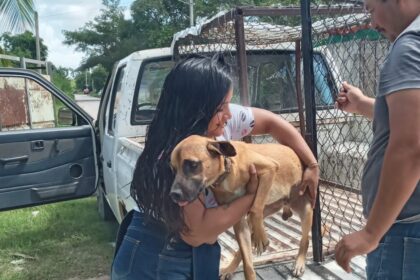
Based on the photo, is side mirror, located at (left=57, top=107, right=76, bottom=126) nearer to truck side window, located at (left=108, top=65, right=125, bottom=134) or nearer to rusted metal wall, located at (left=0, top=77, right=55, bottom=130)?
truck side window, located at (left=108, top=65, right=125, bottom=134)

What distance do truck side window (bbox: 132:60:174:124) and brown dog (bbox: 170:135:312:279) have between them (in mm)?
1752

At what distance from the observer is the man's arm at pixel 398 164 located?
121cm

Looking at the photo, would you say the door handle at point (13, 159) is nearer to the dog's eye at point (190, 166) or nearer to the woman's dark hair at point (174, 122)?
the woman's dark hair at point (174, 122)

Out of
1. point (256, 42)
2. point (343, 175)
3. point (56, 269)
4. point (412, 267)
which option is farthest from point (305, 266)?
point (56, 269)

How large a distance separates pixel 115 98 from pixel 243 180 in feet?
9.11

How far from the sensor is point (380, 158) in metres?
1.41

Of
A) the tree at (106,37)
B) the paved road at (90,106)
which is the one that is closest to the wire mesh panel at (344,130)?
the paved road at (90,106)

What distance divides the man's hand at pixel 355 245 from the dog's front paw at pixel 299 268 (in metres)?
0.67

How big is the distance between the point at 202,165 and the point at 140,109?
2462mm

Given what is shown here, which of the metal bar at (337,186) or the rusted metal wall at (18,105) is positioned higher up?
the rusted metal wall at (18,105)

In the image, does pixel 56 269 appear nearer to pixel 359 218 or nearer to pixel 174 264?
pixel 359 218

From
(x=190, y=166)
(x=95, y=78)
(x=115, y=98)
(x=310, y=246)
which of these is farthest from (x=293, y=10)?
(x=95, y=78)

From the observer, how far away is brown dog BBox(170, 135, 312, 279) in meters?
1.56

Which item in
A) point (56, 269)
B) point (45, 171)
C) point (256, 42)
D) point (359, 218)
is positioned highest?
point (256, 42)
